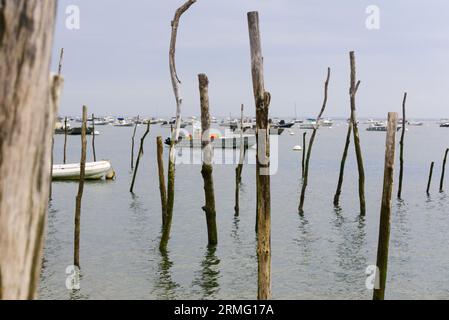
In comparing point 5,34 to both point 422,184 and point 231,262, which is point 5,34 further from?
point 422,184

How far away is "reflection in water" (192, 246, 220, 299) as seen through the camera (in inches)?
458

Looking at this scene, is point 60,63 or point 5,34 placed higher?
point 60,63

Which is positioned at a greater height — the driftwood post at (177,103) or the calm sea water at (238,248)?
the driftwood post at (177,103)

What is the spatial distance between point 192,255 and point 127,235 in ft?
11.5

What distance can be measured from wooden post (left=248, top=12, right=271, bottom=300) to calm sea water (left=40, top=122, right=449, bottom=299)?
283 cm

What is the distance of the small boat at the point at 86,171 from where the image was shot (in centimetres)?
3088

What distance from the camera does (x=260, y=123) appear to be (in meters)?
9.25

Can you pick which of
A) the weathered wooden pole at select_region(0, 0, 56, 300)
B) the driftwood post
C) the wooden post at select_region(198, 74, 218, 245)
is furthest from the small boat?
the weathered wooden pole at select_region(0, 0, 56, 300)

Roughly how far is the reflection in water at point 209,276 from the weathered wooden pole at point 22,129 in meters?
9.46

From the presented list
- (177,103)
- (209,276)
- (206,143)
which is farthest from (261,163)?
(177,103)

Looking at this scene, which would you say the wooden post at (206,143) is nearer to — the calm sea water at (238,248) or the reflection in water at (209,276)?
the reflection in water at (209,276)

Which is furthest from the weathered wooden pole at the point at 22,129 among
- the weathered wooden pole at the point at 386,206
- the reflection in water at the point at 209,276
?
the reflection in water at the point at 209,276

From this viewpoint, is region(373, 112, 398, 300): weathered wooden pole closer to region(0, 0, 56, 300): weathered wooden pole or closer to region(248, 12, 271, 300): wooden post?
region(248, 12, 271, 300): wooden post
